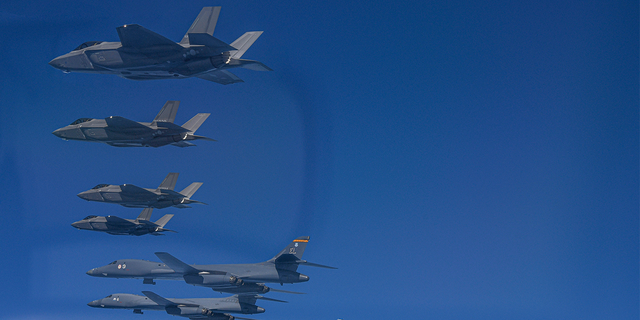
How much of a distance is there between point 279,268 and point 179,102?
20.1 metres

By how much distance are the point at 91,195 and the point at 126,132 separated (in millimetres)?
11367

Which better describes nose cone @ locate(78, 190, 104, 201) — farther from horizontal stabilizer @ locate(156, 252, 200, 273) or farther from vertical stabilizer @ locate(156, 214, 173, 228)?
vertical stabilizer @ locate(156, 214, 173, 228)

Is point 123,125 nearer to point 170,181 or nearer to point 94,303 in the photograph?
point 170,181

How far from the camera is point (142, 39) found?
2788 cm

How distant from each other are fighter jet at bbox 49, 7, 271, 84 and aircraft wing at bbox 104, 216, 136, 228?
64.2 ft

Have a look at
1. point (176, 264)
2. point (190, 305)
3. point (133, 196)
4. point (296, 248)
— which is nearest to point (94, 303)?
point (190, 305)

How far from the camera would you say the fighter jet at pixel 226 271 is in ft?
155

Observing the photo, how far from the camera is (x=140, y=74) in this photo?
103ft

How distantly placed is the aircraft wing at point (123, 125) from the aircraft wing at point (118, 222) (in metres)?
14.5

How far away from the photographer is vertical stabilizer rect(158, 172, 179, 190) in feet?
155

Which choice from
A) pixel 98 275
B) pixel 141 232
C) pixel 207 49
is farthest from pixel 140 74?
pixel 98 275

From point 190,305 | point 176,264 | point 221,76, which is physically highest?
point 221,76

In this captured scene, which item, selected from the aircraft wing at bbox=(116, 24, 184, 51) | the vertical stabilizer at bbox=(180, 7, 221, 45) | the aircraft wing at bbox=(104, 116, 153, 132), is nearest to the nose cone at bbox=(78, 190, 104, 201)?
the aircraft wing at bbox=(104, 116, 153, 132)

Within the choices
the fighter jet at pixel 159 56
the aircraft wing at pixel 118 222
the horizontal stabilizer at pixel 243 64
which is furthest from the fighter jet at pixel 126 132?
the aircraft wing at pixel 118 222
